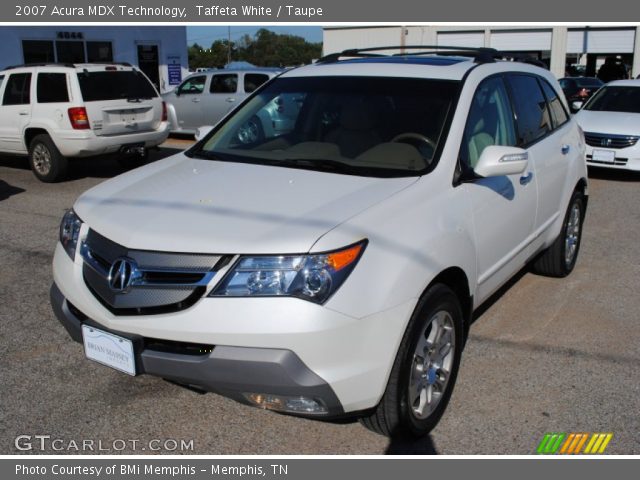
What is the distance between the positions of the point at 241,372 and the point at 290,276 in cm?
42

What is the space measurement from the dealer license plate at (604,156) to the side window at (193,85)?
870 cm

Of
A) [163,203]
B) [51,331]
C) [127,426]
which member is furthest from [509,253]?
[51,331]

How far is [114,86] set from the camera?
10.1m

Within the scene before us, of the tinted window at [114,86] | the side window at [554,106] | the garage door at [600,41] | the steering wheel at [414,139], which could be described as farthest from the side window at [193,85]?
the garage door at [600,41]

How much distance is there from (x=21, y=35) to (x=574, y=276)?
16699 mm

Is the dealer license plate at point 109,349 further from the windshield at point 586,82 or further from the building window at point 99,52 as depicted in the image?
the windshield at point 586,82

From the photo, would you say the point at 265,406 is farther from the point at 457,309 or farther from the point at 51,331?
the point at 51,331

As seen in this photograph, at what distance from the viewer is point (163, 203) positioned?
3162 millimetres

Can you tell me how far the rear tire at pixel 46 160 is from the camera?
10.0m

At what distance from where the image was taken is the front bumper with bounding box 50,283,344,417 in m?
2.59

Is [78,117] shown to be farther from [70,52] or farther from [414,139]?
[70,52]

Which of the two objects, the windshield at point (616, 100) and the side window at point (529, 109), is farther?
the windshield at point (616, 100)

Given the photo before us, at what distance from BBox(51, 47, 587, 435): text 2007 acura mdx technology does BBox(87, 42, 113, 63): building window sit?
16.7 metres

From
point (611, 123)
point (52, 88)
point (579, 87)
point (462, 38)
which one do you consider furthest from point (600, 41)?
point (52, 88)
